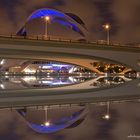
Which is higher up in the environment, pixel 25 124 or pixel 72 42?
pixel 72 42

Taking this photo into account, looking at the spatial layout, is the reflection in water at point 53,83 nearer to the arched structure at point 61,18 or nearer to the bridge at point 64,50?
the bridge at point 64,50

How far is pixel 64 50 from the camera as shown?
4425cm

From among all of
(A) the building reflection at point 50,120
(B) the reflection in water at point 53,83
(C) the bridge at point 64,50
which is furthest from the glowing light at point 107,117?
(C) the bridge at point 64,50

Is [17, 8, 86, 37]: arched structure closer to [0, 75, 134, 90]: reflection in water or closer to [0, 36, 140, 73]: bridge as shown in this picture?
[0, 36, 140, 73]: bridge

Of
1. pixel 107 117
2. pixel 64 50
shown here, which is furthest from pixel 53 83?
pixel 107 117

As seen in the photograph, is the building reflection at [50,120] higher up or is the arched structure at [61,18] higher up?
the arched structure at [61,18]

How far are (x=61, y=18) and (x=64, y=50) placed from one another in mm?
27674

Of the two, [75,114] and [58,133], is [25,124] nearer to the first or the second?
[58,133]

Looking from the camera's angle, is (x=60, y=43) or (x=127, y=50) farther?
(x=127, y=50)

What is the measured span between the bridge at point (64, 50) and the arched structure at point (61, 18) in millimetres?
17195

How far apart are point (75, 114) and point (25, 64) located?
248ft

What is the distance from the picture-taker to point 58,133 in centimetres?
711

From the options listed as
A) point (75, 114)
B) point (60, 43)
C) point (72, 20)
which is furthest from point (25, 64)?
point (75, 114)

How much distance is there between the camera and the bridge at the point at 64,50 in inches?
1531
